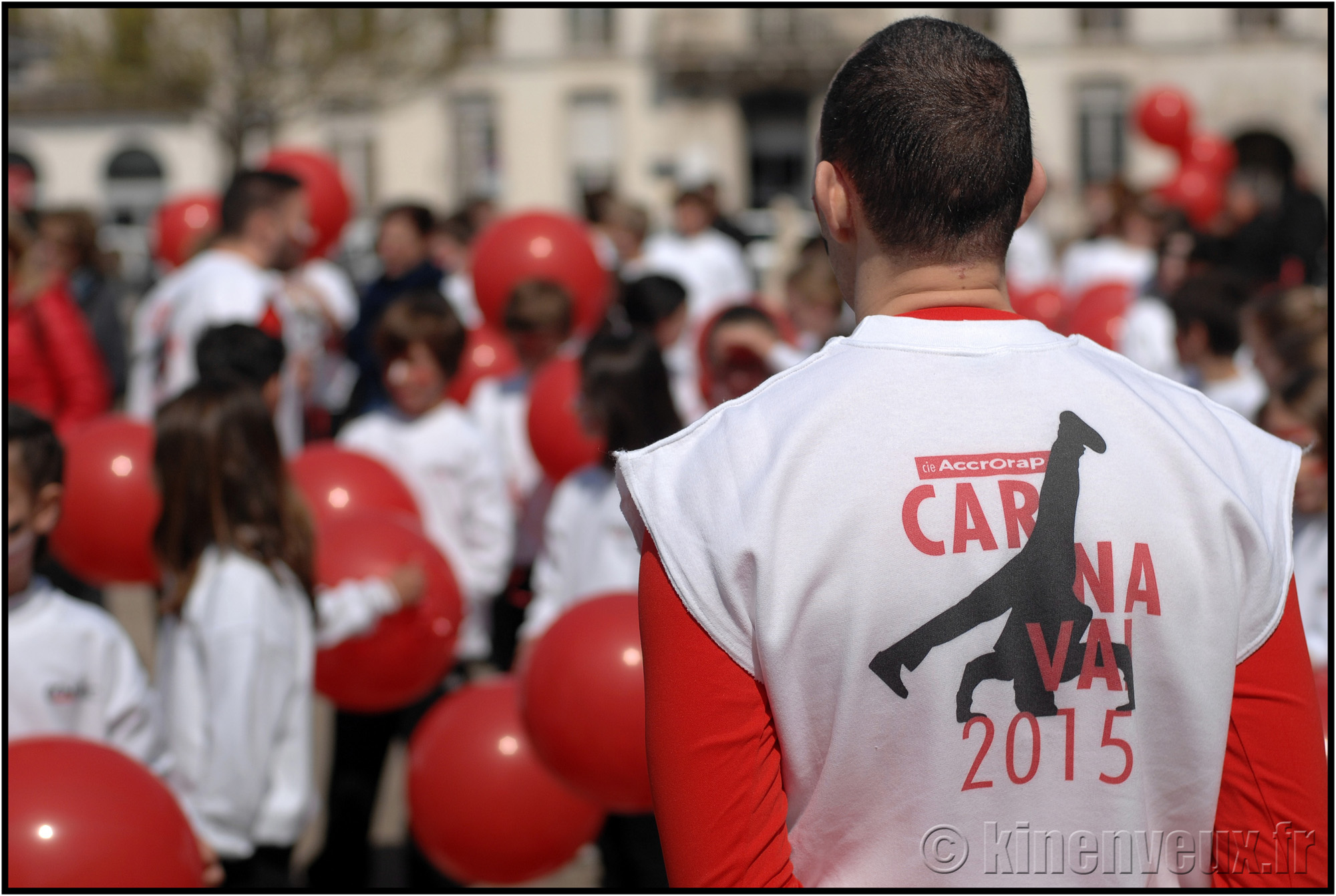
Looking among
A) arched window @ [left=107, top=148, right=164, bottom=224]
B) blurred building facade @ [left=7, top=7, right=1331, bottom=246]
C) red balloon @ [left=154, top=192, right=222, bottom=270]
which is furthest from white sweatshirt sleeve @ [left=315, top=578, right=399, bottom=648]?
arched window @ [left=107, top=148, right=164, bottom=224]

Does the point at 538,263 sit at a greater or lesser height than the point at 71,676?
greater

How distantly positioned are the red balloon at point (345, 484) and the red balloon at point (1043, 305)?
495cm

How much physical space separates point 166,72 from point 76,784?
955 inches

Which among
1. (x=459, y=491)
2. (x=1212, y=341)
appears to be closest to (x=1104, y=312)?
(x=1212, y=341)

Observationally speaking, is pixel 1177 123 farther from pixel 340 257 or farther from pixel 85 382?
pixel 85 382

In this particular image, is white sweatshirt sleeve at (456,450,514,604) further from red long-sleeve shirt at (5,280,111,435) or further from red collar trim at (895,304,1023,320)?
red collar trim at (895,304,1023,320)

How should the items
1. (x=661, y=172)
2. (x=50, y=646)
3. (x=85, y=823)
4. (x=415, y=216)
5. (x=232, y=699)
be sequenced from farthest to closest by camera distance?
(x=661, y=172)
(x=415, y=216)
(x=232, y=699)
(x=50, y=646)
(x=85, y=823)

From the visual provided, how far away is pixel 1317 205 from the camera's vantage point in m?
8.90

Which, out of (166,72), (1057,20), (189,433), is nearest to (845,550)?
(189,433)

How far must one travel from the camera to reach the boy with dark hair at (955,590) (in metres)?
1.33

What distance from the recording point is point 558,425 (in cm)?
466

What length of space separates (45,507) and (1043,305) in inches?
283

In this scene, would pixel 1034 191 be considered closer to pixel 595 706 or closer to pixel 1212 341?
pixel 595 706

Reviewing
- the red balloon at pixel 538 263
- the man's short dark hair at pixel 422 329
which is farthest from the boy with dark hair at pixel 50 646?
the red balloon at pixel 538 263
